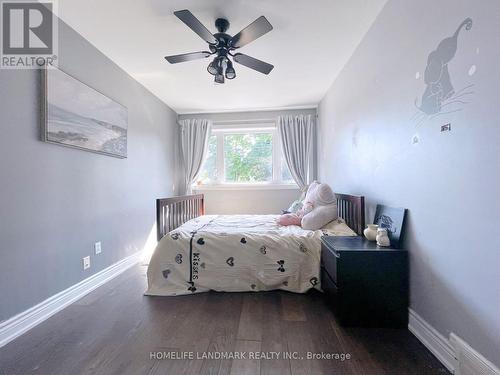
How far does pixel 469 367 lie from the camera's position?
1.05m

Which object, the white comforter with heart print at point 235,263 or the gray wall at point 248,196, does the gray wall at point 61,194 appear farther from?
the gray wall at point 248,196

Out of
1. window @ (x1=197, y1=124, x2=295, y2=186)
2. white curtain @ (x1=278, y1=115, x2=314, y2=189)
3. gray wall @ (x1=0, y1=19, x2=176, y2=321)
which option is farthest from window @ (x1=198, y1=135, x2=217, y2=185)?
gray wall @ (x1=0, y1=19, x2=176, y2=321)

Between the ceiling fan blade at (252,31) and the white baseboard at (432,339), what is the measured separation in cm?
215

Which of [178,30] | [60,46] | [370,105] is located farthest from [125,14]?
[370,105]

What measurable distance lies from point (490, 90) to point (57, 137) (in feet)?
8.66

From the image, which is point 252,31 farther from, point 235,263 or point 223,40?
point 235,263

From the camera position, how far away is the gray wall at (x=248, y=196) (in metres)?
4.10

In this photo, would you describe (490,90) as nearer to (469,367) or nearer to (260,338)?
(469,367)

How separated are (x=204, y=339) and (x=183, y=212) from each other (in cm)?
171

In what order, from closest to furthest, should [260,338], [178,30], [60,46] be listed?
[260,338], [60,46], [178,30]

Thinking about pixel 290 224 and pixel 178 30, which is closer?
pixel 178 30

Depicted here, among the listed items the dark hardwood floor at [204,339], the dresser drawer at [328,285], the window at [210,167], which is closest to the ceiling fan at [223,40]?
the dresser drawer at [328,285]

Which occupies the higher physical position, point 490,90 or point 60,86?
point 60,86

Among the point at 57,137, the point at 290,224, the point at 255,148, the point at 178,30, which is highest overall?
the point at 178,30
